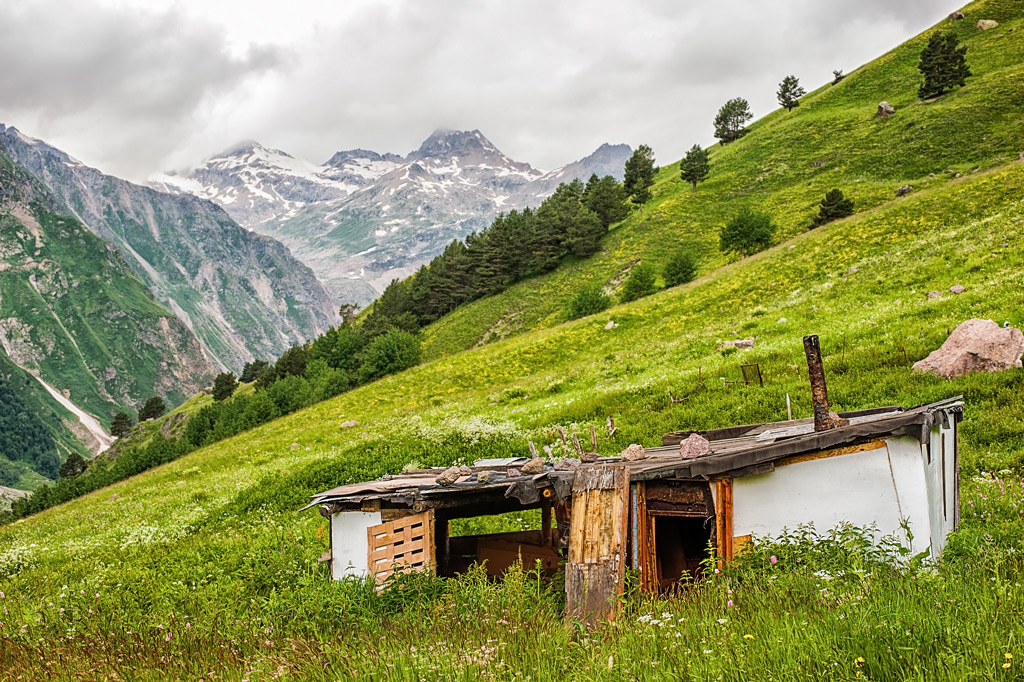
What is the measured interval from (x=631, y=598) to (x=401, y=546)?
14.5 feet

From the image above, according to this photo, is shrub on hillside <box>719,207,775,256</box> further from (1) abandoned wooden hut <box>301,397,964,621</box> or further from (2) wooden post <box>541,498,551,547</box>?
(2) wooden post <box>541,498,551,547</box>

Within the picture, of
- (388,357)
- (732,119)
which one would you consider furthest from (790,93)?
→ (388,357)

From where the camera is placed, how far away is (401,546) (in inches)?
422

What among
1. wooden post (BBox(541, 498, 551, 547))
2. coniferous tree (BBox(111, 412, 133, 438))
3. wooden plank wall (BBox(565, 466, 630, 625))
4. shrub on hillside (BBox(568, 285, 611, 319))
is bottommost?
coniferous tree (BBox(111, 412, 133, 438))

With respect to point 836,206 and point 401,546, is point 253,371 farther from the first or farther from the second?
point 401,546

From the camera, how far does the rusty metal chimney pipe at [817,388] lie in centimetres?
980

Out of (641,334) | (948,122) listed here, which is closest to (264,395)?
(641,334)

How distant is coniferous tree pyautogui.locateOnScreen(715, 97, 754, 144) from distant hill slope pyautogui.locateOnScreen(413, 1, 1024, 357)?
13573mm

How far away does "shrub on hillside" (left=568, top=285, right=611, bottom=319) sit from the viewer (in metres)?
57.2

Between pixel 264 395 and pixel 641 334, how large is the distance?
42.5m

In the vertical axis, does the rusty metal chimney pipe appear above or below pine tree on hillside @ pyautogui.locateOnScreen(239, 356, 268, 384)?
below

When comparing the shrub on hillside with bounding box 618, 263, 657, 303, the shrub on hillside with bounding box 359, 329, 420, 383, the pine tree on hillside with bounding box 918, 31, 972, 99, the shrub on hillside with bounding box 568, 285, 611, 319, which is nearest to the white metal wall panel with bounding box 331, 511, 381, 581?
the shrub on hillside with bounding box 568, 285, 611, 319

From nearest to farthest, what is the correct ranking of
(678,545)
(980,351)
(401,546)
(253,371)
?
(401,546) < (678,545) < (980,351) < (253,371)

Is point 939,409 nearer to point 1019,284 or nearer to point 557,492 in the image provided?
point 557,492
